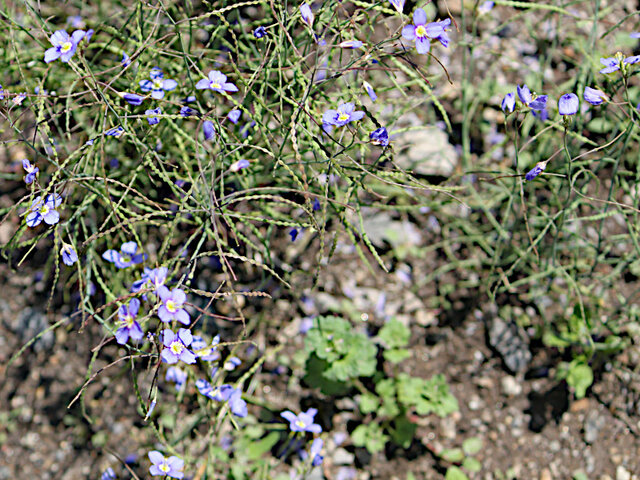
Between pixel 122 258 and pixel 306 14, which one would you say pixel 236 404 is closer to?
pixel 122 258

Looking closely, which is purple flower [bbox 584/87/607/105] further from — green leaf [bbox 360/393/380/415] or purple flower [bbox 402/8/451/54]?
green leaf [bbox 360/393/380/415]

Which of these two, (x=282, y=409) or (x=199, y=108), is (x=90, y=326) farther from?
(x=199, y=108)

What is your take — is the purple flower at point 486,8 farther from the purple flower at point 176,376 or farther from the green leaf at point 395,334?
the purple flower at point 176,376

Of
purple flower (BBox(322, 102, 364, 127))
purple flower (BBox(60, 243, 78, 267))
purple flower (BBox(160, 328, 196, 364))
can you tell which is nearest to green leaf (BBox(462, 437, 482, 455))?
purple flower (BBox(160, 328, 196, 364))

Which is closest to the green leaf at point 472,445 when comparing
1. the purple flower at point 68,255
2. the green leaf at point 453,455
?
the green leaf at point 453,455

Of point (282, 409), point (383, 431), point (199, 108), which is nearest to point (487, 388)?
point (383, 431)

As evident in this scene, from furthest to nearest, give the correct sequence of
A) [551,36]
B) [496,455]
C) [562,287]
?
[551,36] → [562,287] → [496,455]
